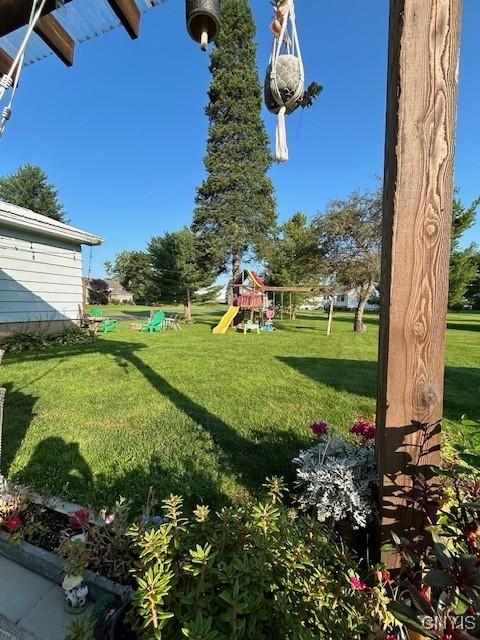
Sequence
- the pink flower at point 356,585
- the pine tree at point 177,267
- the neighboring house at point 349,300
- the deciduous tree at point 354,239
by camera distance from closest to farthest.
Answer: the pink flower at point 356,585 < the deciduous tree at point 354,239 < the neighboring house at point 349,300 < the pine tree at point 177,267

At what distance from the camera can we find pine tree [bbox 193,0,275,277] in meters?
19.8

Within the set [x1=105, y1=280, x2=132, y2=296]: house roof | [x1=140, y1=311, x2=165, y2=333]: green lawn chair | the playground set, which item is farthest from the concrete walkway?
[x1=105, y1=280, x2=132, y2=296]: house roof

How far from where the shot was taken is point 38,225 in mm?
7539

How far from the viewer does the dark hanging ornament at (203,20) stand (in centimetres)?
161

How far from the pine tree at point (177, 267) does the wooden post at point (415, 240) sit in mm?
18694

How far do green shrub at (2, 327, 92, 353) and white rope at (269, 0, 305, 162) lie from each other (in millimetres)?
7586

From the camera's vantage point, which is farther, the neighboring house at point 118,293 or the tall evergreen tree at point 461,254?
the neighboring house at point 118,293

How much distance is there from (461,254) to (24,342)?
23.3 m

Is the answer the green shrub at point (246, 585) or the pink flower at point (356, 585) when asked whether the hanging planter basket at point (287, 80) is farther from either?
the pink flower at point (356, 585)

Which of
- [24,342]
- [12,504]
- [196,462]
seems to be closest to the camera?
[12,504]

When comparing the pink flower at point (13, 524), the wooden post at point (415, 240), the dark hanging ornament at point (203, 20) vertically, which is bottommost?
the pink flower at point (13, 524)

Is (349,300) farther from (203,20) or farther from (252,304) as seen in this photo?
(203,20)

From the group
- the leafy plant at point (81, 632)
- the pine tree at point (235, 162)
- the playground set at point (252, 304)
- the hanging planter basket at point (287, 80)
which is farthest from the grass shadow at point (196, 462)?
the pine tree at point (235, 162)

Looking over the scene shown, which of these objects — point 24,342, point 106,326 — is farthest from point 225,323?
point 24,342
